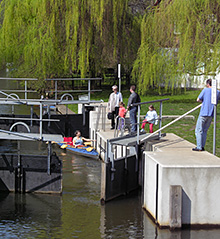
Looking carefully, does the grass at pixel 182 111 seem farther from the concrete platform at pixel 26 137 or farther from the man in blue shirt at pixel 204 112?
the concrete platform at pixel 26 137

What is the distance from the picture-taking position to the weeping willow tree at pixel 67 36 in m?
33.4

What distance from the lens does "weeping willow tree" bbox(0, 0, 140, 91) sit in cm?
3344

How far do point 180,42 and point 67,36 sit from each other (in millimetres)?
8075

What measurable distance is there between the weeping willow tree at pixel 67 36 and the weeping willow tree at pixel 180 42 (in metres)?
3.95

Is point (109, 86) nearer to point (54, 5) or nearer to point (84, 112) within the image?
point (54, 5)

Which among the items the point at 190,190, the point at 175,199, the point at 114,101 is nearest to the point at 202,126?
the point at 190,190

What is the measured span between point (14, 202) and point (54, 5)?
21.4 metres

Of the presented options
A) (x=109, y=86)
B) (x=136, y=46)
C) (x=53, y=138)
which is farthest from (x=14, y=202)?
(x=109, y=86)

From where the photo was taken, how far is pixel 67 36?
33.4 metres

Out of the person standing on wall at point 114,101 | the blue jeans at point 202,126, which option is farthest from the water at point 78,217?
the person standing on wall at point 114,101

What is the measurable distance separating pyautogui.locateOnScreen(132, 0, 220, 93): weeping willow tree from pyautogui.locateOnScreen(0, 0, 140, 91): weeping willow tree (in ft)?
13.0

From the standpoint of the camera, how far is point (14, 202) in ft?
45.7

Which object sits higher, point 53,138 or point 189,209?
point 53,138

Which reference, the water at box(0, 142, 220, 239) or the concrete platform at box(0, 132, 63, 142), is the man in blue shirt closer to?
the water at box(0, 142, 220, 239)
